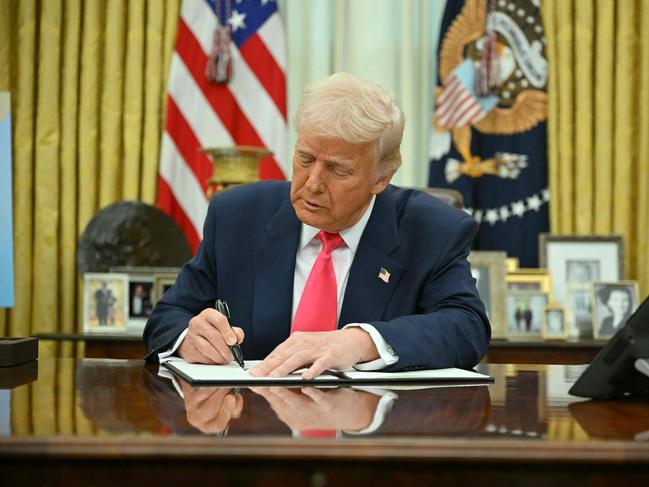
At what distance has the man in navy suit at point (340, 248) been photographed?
7.20ft

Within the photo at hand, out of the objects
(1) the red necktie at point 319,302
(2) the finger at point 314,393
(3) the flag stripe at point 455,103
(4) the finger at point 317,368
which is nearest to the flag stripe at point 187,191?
(3) the flag stripe at point 455,103

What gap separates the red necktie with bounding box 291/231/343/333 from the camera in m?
2.24

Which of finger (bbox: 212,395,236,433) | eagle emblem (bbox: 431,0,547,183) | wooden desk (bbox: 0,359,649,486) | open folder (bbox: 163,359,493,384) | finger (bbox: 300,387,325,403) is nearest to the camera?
wooden desk (bbox: 0,359,649,486)

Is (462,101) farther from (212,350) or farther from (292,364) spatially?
(292,364)

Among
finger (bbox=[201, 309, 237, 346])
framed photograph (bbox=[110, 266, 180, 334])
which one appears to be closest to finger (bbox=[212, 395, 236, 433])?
finger (bbox=[201, 309, 237, 346])

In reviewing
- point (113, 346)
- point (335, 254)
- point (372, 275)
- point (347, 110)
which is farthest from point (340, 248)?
point (113, 346)

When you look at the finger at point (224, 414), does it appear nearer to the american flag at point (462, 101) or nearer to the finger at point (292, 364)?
the finger at point (292, 364)

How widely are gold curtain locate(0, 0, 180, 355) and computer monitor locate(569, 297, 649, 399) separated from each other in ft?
11.6

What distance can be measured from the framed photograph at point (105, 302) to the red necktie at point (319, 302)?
218 cm

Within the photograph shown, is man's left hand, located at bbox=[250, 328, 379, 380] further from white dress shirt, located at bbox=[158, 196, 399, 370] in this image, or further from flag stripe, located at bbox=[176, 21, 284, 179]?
flag stripe, located at bbox=[176, 21, 284, 179]

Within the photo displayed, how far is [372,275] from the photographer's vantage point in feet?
7.53

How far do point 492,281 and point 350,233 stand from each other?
1.96 m

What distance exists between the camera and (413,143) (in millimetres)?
4820

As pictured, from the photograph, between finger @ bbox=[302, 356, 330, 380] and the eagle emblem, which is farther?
the eagle emblem
